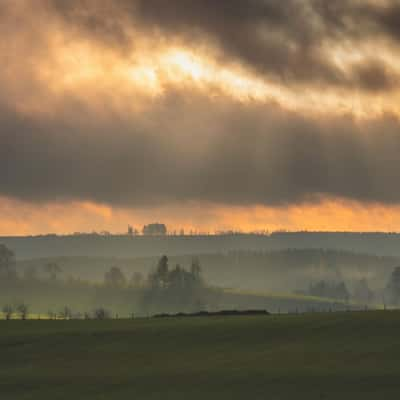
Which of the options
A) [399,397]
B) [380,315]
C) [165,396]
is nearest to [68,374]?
[165,396]

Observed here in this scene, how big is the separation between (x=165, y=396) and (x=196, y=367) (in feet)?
50.8

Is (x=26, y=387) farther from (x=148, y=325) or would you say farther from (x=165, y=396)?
(x=148, y=325)

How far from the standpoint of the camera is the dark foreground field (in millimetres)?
70125

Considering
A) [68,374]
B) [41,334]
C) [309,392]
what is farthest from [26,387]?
[41,334]

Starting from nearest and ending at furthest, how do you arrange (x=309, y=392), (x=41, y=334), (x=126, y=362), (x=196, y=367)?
1. (x=309, y=392)
2. (x=196, y=367)
3. (x=126, y=362)
4. (x=41, y=334)

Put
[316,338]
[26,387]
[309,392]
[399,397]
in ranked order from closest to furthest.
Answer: [399,397]
[309,392]
[26,387]
[316,338]

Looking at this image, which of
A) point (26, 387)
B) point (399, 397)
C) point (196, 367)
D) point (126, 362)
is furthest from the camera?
point (126, 362)

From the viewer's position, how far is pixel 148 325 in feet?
405

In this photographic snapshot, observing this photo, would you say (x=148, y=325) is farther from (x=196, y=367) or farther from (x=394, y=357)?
(x=394, y=357)

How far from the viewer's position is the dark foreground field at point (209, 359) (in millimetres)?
70125

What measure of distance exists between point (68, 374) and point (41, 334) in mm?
36371

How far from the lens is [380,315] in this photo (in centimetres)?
11219

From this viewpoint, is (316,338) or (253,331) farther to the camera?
(253,331)

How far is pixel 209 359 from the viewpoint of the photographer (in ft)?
293
